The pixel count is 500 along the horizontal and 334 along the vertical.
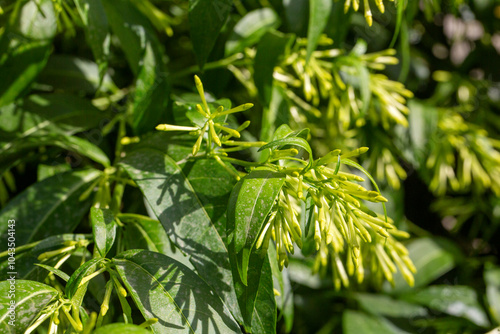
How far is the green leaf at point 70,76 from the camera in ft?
2.98

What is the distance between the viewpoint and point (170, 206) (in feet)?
1.83

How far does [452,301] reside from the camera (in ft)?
3.91

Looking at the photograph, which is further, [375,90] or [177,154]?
[375,90]

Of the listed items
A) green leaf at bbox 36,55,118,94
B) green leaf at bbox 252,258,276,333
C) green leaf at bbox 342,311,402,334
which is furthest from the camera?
green leaf at bbox 342,311,402,334

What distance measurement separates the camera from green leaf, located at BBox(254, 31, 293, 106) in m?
0.75

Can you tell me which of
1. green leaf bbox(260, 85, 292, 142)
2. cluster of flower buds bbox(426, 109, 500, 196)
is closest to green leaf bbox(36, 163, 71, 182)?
green leaf bbox(260, 85, 292, 142)

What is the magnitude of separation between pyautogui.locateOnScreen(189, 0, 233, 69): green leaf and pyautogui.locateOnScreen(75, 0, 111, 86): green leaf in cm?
15

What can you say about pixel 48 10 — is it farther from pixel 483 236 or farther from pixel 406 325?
pixel 483 236

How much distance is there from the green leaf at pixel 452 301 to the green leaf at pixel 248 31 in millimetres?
834

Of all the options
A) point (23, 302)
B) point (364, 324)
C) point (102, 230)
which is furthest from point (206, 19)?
point (364, 324)

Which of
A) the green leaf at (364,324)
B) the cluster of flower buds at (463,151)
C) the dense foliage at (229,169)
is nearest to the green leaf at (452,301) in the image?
the dense foliage at (229,169)

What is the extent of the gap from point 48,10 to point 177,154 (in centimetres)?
35

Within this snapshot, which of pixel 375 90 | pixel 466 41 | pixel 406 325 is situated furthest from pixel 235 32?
pixel 466 41

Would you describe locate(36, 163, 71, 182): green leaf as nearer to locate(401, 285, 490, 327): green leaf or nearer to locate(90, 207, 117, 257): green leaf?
locate(90, 207, 117, 257): green leaf
